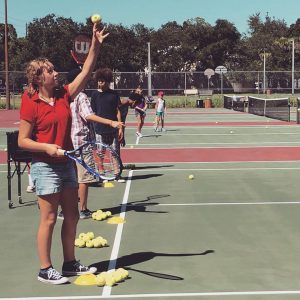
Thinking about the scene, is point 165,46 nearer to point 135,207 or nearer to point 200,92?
point 200,92

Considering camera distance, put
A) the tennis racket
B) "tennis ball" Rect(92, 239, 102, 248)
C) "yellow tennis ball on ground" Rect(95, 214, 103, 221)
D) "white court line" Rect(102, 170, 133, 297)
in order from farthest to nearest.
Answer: "yellow tennis ball on ground" Rect(95, 214, 103, 221) → "tennis ball" Rect(92, 239, 102, 248) → the tennis racket → "white court line" Rect(102, 170, 133, 297)

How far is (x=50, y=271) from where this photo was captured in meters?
4.87

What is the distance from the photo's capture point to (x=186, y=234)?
664cm

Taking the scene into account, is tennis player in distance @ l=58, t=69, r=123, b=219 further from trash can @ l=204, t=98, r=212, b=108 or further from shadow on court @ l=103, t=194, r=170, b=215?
trash can @ l=204, t=98, r=212, b=108

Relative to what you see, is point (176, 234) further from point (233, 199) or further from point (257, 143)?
point (257, 143)

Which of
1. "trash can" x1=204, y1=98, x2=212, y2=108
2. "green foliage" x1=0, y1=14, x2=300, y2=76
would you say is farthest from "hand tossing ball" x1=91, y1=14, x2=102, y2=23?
"green foliage" x1=0, y1=14, x2=300, y2=76

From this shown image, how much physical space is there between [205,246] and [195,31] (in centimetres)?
7692

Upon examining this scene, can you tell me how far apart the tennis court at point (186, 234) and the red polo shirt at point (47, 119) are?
4.00ft

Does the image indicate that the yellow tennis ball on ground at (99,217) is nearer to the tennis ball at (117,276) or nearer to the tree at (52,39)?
the tennis ball at (117,276)

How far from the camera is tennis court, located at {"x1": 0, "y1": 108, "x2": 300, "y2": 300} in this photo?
4.82m

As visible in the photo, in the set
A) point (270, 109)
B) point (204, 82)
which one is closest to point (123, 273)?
point (270, 109)

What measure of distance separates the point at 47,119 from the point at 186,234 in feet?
8.83

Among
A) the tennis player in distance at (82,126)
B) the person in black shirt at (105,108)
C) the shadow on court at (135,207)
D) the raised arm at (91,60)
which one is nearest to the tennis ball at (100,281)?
the raised arm at (91,60)

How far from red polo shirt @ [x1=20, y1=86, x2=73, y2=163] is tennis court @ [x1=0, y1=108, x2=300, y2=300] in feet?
4.00
